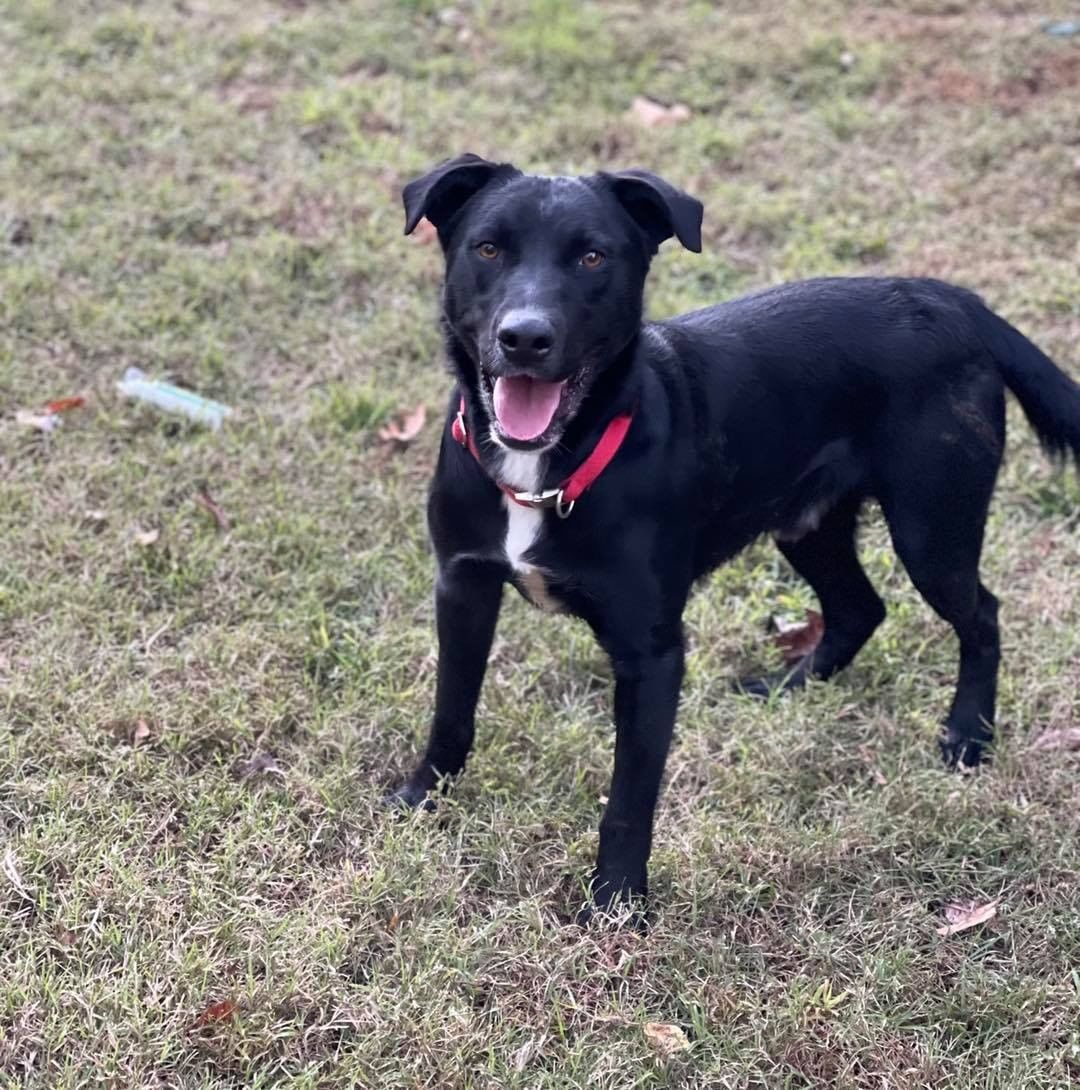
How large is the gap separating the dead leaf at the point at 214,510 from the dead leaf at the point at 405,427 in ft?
2.15

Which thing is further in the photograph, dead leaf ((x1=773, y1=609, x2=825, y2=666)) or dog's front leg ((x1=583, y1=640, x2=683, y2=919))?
dead leaf ((x1=773, y1=609, x2=825, y2=666))

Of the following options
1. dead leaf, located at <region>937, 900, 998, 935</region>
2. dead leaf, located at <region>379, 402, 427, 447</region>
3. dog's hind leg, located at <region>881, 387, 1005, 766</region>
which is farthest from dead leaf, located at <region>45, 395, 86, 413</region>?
dead leaf, located at <region>937, 900, 998, 935</region>

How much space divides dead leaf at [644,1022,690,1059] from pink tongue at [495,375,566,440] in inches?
47.5

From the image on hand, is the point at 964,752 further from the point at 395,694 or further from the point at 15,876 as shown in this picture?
the point at 15,876

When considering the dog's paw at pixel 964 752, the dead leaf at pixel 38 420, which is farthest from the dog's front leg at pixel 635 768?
the dead leaf at pixel 38 420

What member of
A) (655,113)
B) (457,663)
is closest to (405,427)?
(457,663)

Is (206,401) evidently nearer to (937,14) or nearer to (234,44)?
(234,44)

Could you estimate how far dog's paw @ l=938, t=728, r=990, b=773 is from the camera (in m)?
3.51

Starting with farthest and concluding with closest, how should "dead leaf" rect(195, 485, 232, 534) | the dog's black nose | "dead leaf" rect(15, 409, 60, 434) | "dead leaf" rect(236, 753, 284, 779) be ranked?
"dead leaf" rect(15, 409, 60, 434), "dead leaf" rect(195, 485, 232, 534), "dead leaf" rect(236, 753, 284, 779), the dog's black nose

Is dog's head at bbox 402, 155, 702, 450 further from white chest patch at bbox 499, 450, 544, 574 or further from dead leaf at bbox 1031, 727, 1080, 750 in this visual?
dead leaf at bbox 1031, 727, 1080, 750

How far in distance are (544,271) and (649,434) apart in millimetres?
415

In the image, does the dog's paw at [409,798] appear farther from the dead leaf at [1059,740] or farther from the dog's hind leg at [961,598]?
the dead leaf at [1059,740]

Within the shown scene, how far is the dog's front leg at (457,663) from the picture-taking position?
9.92 feet

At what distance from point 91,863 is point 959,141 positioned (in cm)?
538
